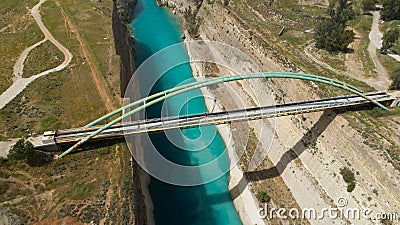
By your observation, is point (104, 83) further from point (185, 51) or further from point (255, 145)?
point (185, 51)

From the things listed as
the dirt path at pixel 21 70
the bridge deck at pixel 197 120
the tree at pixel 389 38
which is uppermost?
the tree at pixel 389 38

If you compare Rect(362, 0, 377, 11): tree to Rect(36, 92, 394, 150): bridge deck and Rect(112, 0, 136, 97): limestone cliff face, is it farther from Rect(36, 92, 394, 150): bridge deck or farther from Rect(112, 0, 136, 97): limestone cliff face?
Rect(112, 0, 136, 97): limestone cliff face

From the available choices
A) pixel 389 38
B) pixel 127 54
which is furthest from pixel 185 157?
pixel 389 38

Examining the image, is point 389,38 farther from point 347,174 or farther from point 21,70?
point 21,70

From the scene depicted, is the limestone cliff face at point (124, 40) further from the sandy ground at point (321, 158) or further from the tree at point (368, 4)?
the tree at point (368, 4)

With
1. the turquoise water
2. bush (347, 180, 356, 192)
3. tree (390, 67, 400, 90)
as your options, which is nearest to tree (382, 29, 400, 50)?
tree (390, 67, 400, 90)

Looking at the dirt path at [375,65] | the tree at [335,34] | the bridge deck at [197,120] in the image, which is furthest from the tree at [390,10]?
the bridge deck at [197,120]
